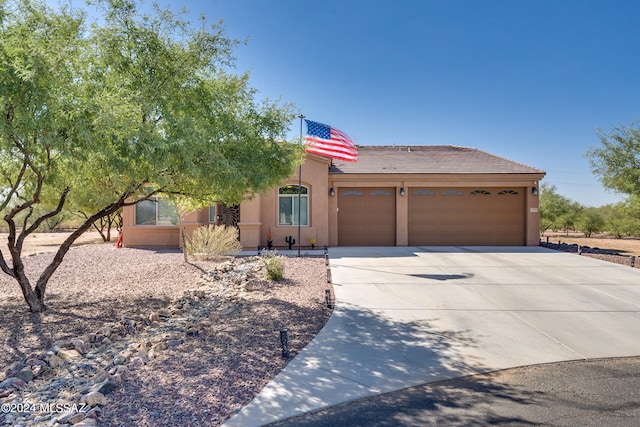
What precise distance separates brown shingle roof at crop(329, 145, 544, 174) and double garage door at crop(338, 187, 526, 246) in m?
1.02

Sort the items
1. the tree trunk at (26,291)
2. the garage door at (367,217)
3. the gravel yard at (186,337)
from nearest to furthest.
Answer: the gravel yard at (186,337) < the tree trunk at (26,291) < the garage door at (367,217)

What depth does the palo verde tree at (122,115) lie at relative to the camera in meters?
4.44

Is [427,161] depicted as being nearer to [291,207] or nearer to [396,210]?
[396,210]

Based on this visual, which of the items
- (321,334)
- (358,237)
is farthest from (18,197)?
(358,237)

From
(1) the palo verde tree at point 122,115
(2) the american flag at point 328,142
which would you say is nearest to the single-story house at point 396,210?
(2) the american flag at point 328,142

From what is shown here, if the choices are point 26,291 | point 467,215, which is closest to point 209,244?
point 26,291

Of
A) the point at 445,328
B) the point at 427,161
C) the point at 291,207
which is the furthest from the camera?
the point at 427,161

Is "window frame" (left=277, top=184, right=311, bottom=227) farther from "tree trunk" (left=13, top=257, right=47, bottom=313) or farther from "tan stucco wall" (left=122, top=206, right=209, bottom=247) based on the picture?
"tree trunk" (left=13, top=257, right=47, bottom=313)

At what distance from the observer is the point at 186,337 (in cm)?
573

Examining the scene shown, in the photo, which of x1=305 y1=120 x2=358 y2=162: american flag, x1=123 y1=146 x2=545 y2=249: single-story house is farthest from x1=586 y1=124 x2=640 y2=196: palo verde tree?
x1=305 y1=120 x2=358 y2=162: american flag

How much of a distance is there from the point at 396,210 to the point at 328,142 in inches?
236

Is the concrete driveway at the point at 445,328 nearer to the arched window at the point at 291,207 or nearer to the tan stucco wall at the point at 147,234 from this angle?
the arched window at the point at 291,207

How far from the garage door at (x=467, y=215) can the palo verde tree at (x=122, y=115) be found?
1147 centimetres

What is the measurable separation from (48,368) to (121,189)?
3.16 m
